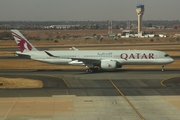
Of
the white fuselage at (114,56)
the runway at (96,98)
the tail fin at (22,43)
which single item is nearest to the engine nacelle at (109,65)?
the white fuselage at (114,56)

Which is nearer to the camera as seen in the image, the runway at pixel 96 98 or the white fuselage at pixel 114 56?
the runway at pixel 96 98

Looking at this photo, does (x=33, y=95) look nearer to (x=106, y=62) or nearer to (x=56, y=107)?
(x=56, y=107)

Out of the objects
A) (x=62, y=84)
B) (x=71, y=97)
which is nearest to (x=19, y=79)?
(x=62, y=84)

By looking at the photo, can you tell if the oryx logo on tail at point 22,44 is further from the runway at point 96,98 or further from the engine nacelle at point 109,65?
the engine nacelle at point 109,65

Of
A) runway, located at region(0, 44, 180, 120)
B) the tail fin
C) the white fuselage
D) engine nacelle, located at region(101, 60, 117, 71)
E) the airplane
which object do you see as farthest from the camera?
the tail fin

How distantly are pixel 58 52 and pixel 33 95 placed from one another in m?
20.7

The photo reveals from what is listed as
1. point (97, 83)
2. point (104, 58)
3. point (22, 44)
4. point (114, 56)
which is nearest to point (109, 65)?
point (104, 58)

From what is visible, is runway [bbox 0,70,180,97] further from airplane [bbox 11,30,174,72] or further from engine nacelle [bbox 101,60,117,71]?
airplane [bbox 11,30,174,72]

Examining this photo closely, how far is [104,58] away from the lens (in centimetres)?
5378

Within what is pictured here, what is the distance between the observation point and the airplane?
52.8 m

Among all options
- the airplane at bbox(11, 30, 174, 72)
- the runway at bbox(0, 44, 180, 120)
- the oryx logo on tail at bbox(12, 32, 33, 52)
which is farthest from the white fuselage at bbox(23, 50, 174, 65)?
the runway at bbox(0, 44, 180, 120)

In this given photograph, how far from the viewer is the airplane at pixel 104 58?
173 feet

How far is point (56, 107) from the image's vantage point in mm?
29844

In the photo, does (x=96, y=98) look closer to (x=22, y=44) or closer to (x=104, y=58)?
(x=104, y=58)
